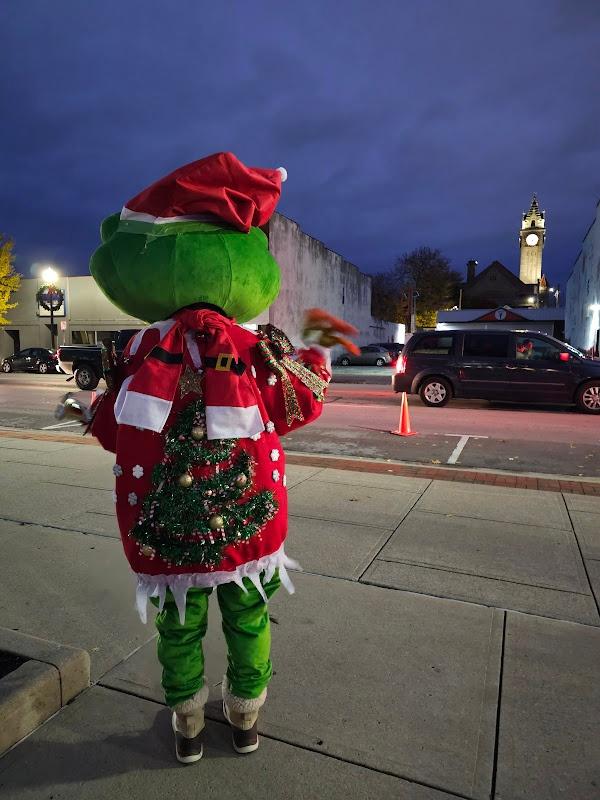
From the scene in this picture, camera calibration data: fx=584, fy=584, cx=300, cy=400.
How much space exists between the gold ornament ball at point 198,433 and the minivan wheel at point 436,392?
37.9 ft

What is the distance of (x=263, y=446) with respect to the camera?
208cm

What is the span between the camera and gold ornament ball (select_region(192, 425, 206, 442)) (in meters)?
1.92

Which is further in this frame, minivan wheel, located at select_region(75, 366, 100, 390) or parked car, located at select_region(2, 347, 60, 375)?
parked car, located at select_region(2, 347, 60, 375)

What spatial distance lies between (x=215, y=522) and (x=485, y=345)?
12.0 meters

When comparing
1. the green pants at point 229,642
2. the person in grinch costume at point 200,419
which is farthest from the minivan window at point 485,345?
the green pants at point 229,642

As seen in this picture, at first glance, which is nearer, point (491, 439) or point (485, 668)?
point (485, 668)

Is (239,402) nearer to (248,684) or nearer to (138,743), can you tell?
(248,684)

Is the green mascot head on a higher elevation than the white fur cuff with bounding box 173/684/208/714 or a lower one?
higher

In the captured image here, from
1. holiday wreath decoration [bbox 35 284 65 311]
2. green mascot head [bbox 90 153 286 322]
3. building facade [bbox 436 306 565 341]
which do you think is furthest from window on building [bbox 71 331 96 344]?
green mascot head [bbox 90 153 286 322]

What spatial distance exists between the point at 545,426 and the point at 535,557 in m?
6.85

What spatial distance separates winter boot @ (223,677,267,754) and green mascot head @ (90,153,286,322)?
4.68ft

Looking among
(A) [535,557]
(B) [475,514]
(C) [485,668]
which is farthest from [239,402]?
(B) [475,514]

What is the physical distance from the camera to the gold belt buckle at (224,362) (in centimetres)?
196

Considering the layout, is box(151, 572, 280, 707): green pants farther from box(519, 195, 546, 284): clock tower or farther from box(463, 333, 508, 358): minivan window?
box(519, 195, 546, 284): clock tower
